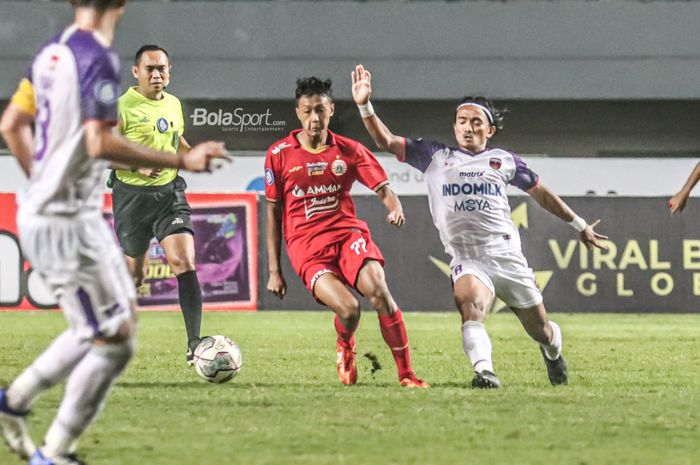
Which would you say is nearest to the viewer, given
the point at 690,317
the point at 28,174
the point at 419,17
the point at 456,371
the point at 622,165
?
the point at 28,174

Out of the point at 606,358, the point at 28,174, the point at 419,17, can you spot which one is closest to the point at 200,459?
the point at 28,174

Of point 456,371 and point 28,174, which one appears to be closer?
point 28,174

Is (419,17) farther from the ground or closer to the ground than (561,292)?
farther from the ground

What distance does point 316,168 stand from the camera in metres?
8.75

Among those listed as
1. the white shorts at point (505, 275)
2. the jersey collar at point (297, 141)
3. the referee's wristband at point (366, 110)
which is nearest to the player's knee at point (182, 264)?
the jersey collar at point (297, 141)

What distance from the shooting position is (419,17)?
90.3 ft

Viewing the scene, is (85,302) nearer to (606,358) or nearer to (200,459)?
(200,459)

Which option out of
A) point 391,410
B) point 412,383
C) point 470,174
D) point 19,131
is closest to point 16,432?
point 19,131

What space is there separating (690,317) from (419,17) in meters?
12.4

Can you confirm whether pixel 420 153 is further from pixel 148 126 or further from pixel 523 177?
pixel 148 126

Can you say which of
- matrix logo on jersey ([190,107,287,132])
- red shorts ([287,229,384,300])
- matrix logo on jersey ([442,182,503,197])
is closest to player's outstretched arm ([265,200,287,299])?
→ red shorts ([287,229,384,300])

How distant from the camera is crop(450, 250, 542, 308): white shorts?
8773mm

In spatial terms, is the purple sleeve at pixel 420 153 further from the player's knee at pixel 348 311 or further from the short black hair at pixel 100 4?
the short black hair at pixel 100 4

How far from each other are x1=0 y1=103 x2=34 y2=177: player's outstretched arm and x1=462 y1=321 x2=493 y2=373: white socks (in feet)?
12.4
